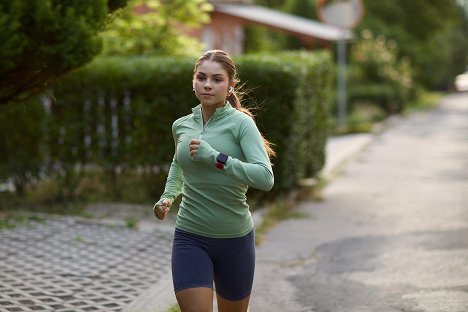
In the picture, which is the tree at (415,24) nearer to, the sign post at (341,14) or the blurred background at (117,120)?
the sign post at (341,14)

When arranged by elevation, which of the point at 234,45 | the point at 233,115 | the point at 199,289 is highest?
the point at 233,115

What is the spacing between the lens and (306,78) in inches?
423

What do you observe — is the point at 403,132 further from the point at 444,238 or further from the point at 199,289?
the point at 199,289

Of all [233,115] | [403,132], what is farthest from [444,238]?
[403,132]

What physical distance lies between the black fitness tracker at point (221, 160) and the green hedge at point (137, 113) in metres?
5.90

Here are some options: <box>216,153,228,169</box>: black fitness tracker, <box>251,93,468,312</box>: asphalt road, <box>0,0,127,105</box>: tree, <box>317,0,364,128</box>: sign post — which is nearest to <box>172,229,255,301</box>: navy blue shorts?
<box>216,153,228,169</box>: black fitness tracker

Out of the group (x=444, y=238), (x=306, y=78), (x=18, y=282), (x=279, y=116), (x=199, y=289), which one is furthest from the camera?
(x=306, y=78)

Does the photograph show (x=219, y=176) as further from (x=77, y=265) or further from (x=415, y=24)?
(x=415, y=24)

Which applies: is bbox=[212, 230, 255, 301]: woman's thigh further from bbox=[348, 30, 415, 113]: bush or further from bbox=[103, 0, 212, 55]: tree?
bbox=[348, 30, 415, 113]: bush

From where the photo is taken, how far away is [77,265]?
7152mm

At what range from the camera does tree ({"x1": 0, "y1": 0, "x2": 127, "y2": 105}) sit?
18.1ft

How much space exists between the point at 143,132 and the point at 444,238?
375cm

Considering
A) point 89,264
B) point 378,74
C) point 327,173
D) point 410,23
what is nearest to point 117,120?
point 89,264

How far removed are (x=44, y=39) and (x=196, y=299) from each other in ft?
8.79
